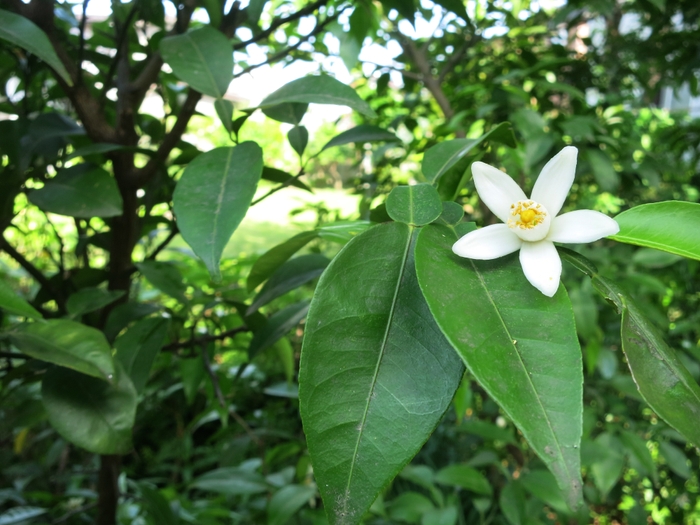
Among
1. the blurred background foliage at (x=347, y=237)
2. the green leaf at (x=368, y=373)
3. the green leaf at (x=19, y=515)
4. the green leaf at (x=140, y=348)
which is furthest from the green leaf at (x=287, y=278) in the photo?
the green leaf at (x=19, y=515)

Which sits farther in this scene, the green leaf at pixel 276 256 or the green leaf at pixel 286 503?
the green leaf at pixel 286 503

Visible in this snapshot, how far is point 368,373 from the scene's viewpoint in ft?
0.84

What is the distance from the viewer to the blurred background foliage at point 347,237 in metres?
0.58

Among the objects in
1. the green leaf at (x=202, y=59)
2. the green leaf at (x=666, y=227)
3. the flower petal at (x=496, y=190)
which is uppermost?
the green leaf at (x=202, y=59)

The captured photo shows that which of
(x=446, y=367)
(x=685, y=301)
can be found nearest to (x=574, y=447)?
(x=446, y=367)

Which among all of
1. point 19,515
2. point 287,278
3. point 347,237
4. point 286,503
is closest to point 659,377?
point 347,237

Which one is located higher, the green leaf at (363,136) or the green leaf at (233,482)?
the green leaf at (363,136)

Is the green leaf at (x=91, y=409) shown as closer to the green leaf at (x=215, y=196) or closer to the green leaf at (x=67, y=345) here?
the green leaf at (x=67, y=345)

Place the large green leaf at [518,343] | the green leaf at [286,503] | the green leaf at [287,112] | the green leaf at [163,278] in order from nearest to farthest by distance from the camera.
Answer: the large green leaf at [518,343]
the green leaf at [287,112]
the green leaf at [163,278]
the green leaf at [286,503]

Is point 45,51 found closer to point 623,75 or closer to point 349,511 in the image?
point 349,511

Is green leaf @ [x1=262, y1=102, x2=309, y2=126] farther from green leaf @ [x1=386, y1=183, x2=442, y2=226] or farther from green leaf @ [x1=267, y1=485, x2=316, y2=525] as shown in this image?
green leaf @ [x1=267, y1=485, x2=316, y2=525]

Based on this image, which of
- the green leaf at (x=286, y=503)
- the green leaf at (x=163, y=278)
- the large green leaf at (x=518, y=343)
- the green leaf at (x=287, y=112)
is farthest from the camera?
the green leaf at (x=286, y=503)

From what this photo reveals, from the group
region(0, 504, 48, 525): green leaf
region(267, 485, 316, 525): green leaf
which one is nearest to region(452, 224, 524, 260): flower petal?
region(267, 485, 316, 525): green leaf

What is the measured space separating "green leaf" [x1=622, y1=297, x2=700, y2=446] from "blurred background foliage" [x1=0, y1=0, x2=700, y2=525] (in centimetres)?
17
